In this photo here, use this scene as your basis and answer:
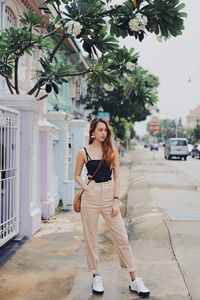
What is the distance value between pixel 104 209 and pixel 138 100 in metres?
4.02

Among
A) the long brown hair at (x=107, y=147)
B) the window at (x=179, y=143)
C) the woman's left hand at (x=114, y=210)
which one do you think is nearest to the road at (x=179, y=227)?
the woman's left hand at (x=114, y=210)

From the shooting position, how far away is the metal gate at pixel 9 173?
6.17 metres

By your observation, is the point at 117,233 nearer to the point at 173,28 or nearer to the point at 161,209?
the point at 173,28

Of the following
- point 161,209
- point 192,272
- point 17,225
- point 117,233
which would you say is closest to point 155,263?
point 192,272

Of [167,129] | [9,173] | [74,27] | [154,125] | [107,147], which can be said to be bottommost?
[9,173]

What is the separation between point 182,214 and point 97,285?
186 inches

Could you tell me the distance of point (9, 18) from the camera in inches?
442

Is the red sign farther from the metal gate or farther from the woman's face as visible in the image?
the woman's face

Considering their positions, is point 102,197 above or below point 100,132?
below

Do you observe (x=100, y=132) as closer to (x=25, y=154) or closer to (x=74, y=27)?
(x=74, y=27)

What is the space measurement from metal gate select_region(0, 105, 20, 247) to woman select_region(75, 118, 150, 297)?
184 centimetres

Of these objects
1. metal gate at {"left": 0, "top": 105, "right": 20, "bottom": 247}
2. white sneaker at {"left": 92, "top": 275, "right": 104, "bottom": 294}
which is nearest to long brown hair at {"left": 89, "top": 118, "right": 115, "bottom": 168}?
white sneaker at {"left": 92, "top": 275, "right": 104, "bottom": 294}

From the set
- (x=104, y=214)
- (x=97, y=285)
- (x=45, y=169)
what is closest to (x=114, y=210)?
(x=104, y=214)

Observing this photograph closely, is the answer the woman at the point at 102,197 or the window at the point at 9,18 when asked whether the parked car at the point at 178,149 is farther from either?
the woman at the point at 102,197
